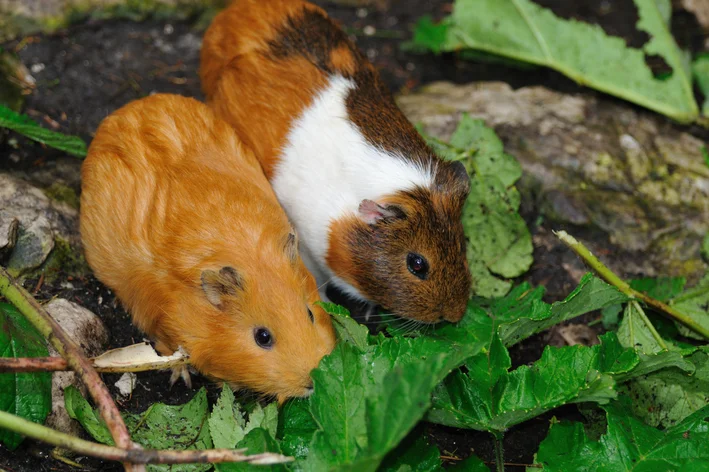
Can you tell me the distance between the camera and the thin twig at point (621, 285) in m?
3.73

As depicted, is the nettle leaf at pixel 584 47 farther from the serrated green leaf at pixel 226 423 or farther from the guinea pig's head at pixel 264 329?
the serrated green leaf at pixel 226 423

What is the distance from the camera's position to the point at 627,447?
3.12 metres

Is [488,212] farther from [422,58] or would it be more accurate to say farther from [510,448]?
[422,58]

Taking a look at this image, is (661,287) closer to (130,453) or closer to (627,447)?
(627,447)

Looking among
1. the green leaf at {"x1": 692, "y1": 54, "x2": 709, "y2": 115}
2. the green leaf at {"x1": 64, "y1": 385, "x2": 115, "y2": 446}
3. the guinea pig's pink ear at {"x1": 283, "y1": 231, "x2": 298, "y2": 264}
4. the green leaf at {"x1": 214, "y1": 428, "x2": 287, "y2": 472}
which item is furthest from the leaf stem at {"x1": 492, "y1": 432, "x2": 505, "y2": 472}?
the green leaf at {"x1": 692, "y1": 54, "x2": 709, "y2": 115}

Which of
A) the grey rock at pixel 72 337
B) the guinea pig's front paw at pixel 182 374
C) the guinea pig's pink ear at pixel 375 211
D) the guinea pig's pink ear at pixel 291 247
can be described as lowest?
the guinea pig's front paw at pixel 182 374

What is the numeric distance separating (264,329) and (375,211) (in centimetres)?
88

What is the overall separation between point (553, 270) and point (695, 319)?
843 mm

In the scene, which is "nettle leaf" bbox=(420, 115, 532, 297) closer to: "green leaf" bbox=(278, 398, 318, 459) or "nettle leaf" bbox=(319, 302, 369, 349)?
"nettle leaf" bbox=(319, 302, 369, 349)

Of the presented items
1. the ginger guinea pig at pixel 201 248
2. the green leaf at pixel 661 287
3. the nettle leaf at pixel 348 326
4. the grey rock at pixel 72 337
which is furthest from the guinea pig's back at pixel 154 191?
the green leaf at pixel 661 287

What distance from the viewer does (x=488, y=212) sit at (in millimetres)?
4480

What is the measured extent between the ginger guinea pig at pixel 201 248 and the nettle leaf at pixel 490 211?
1237 millimetres

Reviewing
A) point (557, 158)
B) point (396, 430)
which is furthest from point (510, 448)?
point (557, 158)

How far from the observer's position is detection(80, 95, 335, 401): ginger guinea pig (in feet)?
11.0
